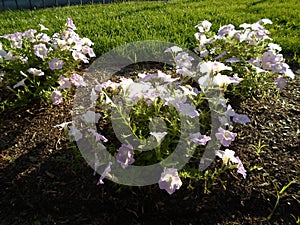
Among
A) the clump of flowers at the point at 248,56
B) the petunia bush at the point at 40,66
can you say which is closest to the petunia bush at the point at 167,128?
the clump of flowers at the point at 248,56

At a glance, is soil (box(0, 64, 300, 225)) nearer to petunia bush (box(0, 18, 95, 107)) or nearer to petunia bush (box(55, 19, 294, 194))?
petunia bush (box(55, 19, 294, 194))

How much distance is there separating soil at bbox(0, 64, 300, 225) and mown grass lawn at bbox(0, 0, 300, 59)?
1.58 metres

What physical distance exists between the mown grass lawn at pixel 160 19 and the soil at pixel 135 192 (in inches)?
62.3

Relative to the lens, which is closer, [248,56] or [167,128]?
[167,128]

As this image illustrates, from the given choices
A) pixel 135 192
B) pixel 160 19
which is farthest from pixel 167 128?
pixel 160 19

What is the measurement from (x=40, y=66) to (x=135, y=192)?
1309 millimetres

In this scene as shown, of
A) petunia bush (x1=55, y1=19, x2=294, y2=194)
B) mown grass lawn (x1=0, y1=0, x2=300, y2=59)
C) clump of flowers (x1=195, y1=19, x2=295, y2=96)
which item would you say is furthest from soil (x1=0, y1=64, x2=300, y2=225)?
mown grass lawn (x1=0, y1=0, x2=300, y2=59)

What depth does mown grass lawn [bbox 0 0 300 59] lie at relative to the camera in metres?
4.14

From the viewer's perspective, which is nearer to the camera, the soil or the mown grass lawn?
the soil

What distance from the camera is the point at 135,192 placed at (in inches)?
89.1

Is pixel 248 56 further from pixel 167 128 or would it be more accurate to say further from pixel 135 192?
pixel 135 192

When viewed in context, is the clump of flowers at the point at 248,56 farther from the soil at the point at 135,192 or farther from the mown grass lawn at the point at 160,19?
the mown grass lawn at the point at 160,19

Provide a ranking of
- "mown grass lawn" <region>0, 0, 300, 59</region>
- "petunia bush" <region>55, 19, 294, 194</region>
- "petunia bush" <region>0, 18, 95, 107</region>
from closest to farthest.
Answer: "petunia bush" <region>55, 19, 294, 194</region> → "petunia bush" <region>0, 18, 95, 107</region> → "mown grass lawn" <region>0, 0, 300, 59</region>

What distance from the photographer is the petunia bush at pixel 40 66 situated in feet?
9.34
